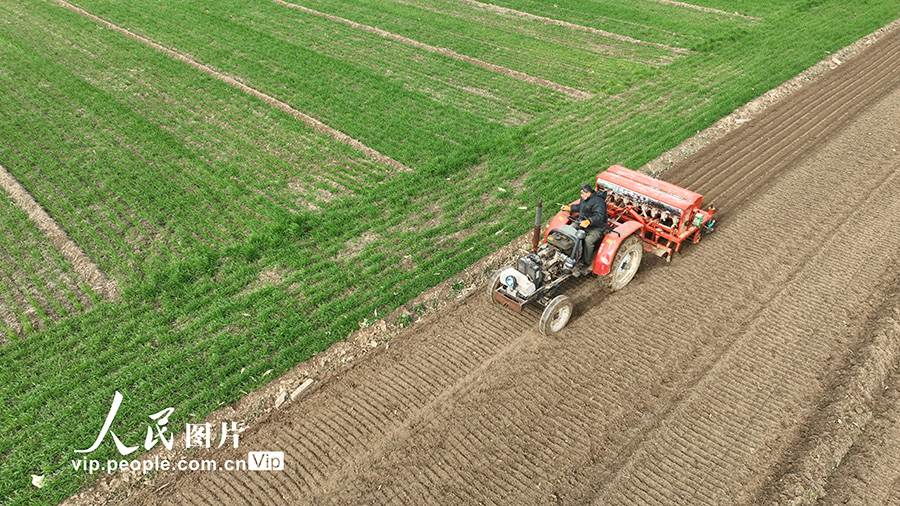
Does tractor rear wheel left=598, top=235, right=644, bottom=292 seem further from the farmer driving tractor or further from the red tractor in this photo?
the farmer driving tractor

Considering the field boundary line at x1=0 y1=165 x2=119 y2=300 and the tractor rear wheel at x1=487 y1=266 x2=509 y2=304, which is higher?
the tractor rear wheel at x1=487 y1=266 x2=509 y2=304

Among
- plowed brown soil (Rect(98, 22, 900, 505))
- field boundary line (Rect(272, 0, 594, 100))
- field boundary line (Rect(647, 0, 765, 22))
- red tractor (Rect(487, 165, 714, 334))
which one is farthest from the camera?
field boundary line (Rect(647, 0, 765, 22))

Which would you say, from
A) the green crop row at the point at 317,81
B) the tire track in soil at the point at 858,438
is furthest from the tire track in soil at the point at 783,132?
the green crop row at the point at 317,81

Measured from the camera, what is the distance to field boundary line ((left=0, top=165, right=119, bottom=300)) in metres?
11.2

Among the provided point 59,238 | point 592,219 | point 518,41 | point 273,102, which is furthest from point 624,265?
point 518,41

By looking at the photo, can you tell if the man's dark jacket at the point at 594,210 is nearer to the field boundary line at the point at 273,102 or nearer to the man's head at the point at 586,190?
the man's head at the point at 586,190

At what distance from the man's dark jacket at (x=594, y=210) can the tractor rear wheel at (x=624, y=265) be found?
0.62 metres

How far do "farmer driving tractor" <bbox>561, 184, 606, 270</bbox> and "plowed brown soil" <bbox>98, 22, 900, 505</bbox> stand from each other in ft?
3.40

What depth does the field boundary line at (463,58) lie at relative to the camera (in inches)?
775

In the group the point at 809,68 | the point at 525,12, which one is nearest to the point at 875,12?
the point at 809,68

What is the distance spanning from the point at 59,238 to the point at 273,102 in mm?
8248

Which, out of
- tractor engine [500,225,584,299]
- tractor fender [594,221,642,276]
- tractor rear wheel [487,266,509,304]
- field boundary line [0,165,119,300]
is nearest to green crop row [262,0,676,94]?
tractor fender [594,221,642,276]

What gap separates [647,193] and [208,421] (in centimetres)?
933

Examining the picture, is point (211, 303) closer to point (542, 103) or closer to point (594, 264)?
point (594, 264)
